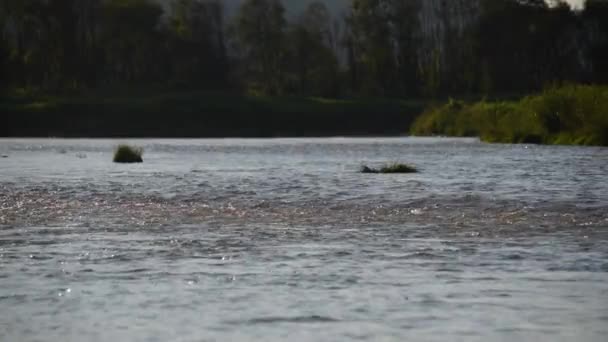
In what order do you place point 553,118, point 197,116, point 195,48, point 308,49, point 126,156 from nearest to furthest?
1. point 126,156
2. point 553,118
3. point 197,116
4. point 308,49
5. point 195,48

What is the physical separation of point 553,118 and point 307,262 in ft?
180

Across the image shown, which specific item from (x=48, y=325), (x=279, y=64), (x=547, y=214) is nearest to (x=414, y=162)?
(x=547, y=214)

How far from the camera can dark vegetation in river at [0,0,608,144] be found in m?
130

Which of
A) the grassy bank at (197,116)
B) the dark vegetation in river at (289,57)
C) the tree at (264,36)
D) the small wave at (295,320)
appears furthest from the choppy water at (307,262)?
the tree at (264,36)

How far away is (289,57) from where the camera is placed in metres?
154

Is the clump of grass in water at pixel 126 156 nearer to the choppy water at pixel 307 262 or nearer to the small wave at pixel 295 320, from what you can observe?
the choppy water at pixel 307 262

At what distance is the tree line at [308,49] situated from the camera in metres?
145

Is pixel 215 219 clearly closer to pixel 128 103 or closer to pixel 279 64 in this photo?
pixel 128 103

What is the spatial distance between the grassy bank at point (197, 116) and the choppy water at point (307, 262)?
88644 millimetres

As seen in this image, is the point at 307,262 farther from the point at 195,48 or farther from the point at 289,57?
the point at 195,48

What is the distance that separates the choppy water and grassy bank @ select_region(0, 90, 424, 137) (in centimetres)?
8864

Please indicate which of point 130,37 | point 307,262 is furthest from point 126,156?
point 130,37

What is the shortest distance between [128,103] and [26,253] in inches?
4330

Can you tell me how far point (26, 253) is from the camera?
16672 mm
